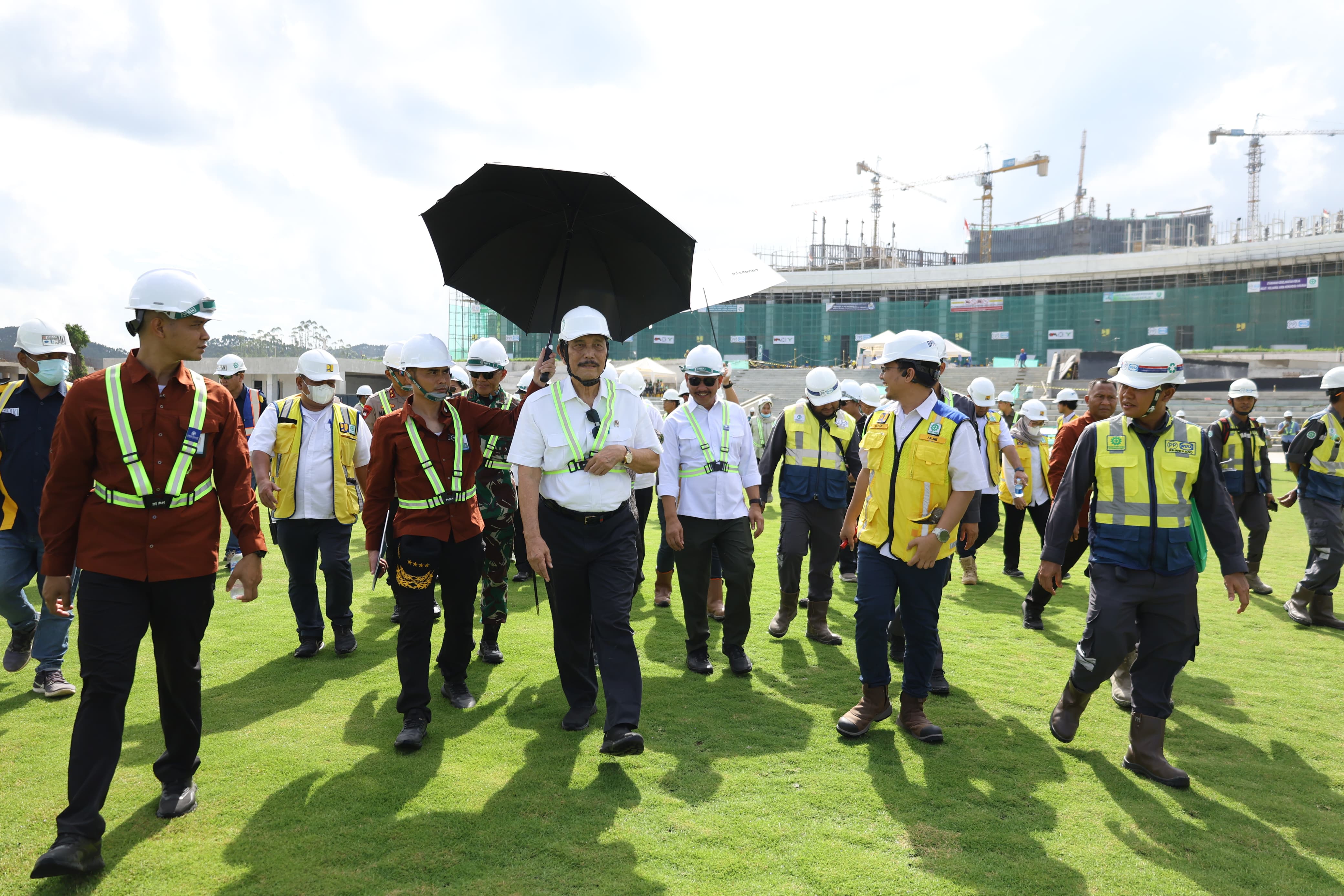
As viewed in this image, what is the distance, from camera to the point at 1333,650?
6.62 metres

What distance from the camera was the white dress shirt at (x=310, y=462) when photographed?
5.77m

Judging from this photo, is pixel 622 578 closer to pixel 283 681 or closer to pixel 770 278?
pixel 283 681

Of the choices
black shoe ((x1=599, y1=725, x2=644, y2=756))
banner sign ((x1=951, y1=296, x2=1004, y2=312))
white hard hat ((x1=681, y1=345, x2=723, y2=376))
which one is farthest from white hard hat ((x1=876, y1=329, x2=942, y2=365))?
banner sign ((x1=951, y1=296, x2=1004, y2=312))

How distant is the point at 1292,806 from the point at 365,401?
9.41m

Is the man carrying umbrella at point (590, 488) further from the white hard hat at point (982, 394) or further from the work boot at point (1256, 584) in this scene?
the work boot at point (1256, 584)

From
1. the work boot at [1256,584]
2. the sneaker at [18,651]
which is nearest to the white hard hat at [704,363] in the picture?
the sneaker at [18,651]

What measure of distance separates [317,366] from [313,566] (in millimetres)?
1469

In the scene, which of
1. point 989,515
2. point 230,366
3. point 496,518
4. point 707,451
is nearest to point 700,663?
point 707,451

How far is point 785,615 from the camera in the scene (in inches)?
266

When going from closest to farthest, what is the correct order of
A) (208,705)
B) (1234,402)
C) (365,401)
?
1. (208,705)
2. (1234,402)
3. (365,401)

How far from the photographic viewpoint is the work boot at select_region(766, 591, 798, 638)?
21.9 feet

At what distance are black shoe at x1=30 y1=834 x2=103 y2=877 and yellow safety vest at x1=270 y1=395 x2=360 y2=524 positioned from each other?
291 cm

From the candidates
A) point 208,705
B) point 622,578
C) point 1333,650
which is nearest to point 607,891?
point 622,578

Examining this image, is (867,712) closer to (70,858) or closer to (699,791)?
(699,791)
